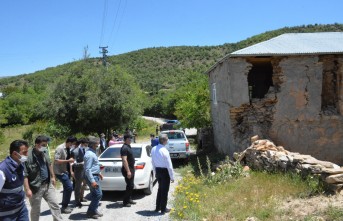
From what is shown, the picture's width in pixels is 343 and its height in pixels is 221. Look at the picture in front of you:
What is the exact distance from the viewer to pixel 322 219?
612 cm

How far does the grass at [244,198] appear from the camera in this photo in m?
6.66

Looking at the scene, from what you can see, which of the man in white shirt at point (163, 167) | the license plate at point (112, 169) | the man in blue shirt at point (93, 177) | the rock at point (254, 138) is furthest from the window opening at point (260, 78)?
the man in blue shirt at point (93, 177)

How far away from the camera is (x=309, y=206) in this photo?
6816mm

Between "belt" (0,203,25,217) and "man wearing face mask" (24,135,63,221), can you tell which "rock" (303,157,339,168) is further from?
"belt" (0,203,25,217)

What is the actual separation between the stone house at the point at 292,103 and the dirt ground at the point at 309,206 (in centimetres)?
494

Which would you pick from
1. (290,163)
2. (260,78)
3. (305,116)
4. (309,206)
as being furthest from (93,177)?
(260,78)

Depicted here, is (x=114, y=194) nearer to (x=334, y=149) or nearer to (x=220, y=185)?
(x=220, y=185)

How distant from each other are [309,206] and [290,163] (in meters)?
2.16

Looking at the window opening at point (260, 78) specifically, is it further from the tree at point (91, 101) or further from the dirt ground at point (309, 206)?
the dirt ground at point (309, 206)

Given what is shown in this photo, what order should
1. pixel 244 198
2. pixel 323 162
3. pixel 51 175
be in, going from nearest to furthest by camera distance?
pixel 51 175
pixel 244 198
pixel 323 162

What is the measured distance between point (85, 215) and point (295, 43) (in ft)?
32.7

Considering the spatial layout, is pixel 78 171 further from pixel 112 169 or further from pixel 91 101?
pixel 91 101

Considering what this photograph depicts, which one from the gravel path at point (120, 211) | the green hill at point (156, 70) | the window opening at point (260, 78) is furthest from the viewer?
the green hill at point (156, 70)

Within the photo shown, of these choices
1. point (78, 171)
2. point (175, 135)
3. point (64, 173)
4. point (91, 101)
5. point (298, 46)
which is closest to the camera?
point (64, 173)
